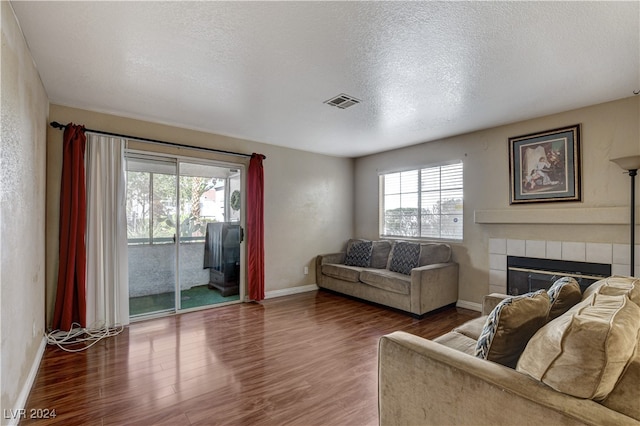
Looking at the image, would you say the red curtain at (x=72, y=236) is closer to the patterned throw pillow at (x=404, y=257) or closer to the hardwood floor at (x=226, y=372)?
the hardwood floor at (x=226, y=372)

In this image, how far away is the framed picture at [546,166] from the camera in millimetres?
3398

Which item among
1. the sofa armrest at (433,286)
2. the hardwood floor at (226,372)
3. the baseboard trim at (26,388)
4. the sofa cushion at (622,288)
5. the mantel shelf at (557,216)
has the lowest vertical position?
the hardwood floor at (226,372)

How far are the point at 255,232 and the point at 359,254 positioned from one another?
1.80 metres

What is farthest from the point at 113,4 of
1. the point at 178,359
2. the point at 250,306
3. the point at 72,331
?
the point at 250,306

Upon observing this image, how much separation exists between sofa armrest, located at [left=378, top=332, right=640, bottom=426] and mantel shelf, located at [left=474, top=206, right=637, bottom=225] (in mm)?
2944

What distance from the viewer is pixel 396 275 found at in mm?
4227

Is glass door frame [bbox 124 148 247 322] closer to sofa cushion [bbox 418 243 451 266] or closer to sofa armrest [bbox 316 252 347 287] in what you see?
sofa armrest [bbox 316 252 347 287]

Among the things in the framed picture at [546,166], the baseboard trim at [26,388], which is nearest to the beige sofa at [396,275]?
the framed picture at [546,166]

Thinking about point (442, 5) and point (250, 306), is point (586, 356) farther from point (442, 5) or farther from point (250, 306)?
point (250, 306)

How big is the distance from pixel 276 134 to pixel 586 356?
4045mm

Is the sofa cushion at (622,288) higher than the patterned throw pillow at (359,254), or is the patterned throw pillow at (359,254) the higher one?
the sofa cushion at (622,288)

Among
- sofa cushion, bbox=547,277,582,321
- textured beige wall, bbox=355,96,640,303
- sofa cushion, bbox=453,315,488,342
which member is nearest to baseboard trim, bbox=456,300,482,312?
textured beige wall, bbox=355,96,640,303

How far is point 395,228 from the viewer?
5336 millimetres

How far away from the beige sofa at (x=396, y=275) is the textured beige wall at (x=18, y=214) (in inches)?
140
